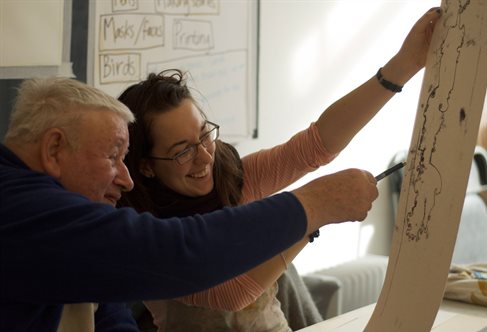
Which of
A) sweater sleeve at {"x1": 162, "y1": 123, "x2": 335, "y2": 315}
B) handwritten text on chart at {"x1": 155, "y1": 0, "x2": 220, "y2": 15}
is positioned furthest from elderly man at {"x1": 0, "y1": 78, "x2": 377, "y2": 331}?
handwritten text on chart at {"x1": 155, "y1": 0, "x2": 220, "y2": 15}

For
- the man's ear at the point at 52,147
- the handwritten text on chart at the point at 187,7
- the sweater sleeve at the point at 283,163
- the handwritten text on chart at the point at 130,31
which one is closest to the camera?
the man's ear at the point at 52,147

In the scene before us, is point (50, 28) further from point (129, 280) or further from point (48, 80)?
point (129, 280)

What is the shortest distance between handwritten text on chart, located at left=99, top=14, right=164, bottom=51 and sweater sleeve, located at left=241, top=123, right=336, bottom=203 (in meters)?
0.73

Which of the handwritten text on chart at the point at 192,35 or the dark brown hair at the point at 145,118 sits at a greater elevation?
the handwritten text on chart at the point at 192,35

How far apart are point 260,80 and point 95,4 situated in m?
0.83

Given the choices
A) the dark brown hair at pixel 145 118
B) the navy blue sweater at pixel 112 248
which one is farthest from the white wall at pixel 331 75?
the navy blue sweater at pixel 112 248

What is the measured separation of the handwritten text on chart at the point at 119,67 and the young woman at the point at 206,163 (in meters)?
0.60

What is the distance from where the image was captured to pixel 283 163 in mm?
1694

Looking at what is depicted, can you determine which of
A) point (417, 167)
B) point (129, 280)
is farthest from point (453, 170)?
point (129, 280)

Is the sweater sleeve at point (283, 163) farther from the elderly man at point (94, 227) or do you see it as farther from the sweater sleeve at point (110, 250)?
the sweater sleeve at point (110, 250)

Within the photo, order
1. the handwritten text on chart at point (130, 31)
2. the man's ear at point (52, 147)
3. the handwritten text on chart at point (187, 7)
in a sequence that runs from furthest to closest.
Answer: the handwritten text on chart at point (187, 7) → the handwritten text on chart at point (130, 31) → the man's ear at point (52, 147)

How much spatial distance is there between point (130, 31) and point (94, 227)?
145 cm

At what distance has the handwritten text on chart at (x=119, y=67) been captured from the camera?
2.17 m

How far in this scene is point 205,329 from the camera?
1.61 m
